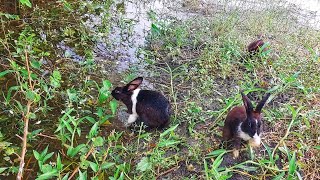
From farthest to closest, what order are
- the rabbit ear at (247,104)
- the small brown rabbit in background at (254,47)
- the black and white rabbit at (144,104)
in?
the small brown rabbit in background at (254,47)
the black and white rabbit at (144,104)
the rabbit ear at (247,104)

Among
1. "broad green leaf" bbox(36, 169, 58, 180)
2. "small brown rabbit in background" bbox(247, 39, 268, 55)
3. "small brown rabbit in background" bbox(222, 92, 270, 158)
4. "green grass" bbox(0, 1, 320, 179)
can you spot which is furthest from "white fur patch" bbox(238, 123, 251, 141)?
"small brown rabbit in background" bbox(247, 39, 268, 55)

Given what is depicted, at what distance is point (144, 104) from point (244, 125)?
3.59 feet

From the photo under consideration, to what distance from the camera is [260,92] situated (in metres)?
4.43

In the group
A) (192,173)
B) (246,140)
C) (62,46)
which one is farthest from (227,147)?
(62,46)

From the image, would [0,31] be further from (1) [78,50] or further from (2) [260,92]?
(2) [260,92]

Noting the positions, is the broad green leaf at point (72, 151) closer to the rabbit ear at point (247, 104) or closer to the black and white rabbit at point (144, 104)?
the black and white rabbit at point (144, 104)

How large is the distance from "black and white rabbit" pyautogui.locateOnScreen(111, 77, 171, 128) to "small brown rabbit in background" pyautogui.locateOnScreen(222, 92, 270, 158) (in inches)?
25.6

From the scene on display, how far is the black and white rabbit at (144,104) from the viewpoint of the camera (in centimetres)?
377

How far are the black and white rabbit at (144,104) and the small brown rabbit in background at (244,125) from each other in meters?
0.65

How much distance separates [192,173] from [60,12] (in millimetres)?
3641

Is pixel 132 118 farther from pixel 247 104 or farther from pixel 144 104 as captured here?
pixel 247 104

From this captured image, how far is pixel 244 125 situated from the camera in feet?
10.7

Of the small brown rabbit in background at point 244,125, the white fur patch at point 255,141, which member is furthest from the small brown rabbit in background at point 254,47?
the white fur patch at point 255,141

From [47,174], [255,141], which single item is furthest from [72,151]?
[255,141]
